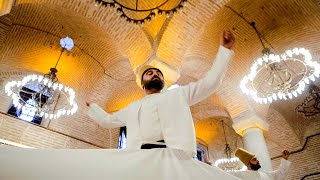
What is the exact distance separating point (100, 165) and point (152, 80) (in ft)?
4.16

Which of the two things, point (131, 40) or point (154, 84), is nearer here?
point (154, 84)

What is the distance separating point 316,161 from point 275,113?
2535 mm

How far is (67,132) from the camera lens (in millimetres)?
8625

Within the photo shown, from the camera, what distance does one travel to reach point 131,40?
7355 millimetres

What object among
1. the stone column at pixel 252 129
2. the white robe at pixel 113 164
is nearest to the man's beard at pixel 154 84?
the white robe at pixel 113 164

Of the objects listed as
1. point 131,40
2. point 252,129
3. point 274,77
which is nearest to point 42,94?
point 131,40

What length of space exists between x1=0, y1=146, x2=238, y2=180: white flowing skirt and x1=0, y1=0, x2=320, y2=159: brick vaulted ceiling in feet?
17.7

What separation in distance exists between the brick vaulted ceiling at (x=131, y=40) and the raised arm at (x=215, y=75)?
15.0 ft

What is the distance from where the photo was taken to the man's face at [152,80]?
2.58 metres

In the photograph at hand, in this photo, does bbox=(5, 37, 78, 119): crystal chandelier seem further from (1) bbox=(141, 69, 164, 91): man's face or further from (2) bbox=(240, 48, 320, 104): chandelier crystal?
(1) bbox=(141, 69, 164, 91): man's face

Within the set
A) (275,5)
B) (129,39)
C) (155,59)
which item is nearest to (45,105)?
(129,39)

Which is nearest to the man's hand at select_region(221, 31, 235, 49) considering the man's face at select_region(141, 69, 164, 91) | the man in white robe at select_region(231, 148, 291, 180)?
the man's face at select_region(141, 69, 164, 91)

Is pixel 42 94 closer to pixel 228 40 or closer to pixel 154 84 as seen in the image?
pixel 154 84

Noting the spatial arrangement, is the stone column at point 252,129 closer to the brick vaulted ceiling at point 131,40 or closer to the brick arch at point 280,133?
the brick vaulted ceiling at point 131,40
